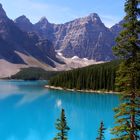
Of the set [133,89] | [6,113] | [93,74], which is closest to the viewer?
[133,89]

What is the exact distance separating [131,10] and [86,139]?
142 feet

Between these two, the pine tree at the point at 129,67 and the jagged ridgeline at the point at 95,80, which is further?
the jagged ridgeline at the point at 95,80

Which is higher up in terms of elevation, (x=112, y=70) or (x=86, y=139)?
(x=112, y=70)

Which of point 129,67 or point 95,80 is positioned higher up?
point 95,80

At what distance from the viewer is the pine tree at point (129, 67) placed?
21766mm

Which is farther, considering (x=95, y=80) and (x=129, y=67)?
(x=95, y=80)

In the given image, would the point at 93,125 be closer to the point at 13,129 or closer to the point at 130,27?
the point at 13,129

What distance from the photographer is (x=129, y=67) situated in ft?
72.1

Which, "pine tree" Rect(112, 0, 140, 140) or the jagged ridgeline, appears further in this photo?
the jagged ridgeline

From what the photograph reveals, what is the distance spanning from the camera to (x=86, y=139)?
62.1 metres

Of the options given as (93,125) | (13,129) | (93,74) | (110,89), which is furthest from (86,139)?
(93,74)

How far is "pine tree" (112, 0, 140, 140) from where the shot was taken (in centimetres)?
2177

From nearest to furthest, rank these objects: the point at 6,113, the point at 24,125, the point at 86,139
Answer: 1. the point at 86,139
2. the point at 24,125
3. the point at 6,113

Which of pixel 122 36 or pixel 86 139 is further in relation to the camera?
pixel 86 139
